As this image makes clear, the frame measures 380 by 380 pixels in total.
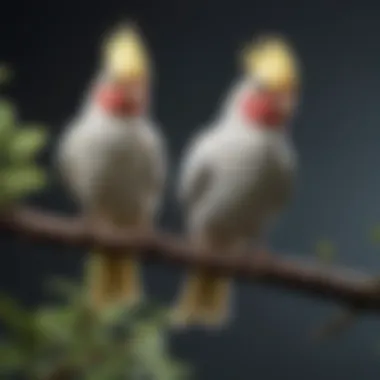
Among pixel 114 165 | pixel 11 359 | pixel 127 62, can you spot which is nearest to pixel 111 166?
pixel 114 165

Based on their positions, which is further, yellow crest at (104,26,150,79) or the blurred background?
the blurred background

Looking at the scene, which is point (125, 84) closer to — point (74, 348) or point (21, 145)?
point (21, 145)

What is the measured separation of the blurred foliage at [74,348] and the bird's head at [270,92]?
269 millimetres

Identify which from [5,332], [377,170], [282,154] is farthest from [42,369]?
[377,170]

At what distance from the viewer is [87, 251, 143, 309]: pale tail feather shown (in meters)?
1.07

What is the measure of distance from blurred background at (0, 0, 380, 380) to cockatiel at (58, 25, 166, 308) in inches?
9.5

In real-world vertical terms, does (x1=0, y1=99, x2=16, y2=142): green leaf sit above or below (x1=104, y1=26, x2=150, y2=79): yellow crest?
below

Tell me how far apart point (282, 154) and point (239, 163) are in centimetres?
5

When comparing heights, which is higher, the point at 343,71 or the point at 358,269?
the point at 343,71

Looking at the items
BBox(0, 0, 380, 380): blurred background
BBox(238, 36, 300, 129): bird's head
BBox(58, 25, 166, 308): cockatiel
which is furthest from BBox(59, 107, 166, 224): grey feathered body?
BBox(0, 0, 380, 380): blurred background

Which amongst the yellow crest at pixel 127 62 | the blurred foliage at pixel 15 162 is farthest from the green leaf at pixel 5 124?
the yellow crest at pixel 127 62

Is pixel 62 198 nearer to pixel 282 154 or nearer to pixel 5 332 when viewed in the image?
pixel 5 332

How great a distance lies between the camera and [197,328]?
132cm

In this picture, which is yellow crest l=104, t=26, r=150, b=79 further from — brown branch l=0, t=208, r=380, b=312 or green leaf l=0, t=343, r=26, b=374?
green leaf l=0, t=343, r=26, b=374
